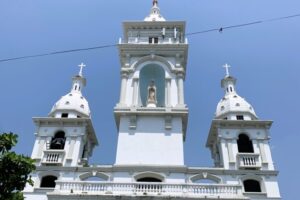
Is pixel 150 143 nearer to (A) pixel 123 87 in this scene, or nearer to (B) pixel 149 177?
(B) pixel 149 177

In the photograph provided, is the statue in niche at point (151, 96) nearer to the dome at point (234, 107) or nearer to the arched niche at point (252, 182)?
the dome at point (234, 107)

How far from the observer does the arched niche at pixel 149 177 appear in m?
24.5

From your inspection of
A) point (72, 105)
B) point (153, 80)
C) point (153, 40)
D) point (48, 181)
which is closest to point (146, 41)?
point (153, 40)

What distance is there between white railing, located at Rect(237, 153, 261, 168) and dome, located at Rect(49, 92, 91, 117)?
48.7 feet

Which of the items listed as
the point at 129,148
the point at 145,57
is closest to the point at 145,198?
the point at 129,148

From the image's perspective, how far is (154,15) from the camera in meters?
37.9

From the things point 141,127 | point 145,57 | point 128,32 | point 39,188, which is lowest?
point 39,188

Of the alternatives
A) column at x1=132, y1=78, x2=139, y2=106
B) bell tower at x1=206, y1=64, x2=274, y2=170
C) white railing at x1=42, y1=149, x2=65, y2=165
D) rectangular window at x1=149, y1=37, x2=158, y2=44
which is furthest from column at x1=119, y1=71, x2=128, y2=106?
bell tower at x1=206, y1=64, x2=274, y2=170

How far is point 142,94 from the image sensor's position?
32219 millimetres

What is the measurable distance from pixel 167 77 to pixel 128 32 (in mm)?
6751

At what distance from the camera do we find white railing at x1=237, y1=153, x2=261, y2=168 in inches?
1114

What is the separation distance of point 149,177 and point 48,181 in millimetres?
9025

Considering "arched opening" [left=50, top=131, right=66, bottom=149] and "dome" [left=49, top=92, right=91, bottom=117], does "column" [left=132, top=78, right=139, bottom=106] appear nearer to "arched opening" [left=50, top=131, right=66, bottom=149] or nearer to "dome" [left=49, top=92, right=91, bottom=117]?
"dome" [left=49, top=92, right=91, bottom=117]

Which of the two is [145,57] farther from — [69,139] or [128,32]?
[69,139]
